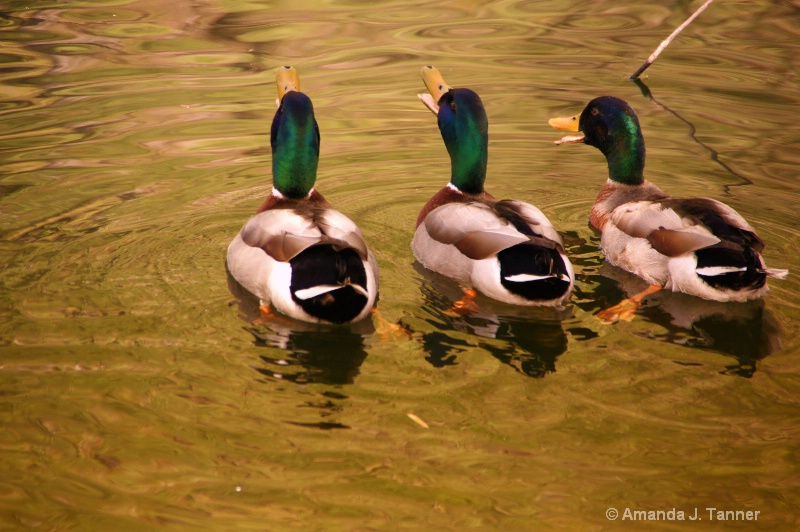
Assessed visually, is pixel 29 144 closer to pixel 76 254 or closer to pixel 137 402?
pixel 76 254

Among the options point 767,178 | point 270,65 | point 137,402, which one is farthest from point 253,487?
point 270,65

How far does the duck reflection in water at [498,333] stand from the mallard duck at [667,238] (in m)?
0.43

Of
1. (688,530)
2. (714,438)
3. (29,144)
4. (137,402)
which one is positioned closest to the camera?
(688,530)

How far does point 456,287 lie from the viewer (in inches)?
251

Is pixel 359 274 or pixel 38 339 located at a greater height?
pixel 359 274

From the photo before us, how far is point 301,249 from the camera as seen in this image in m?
5.46

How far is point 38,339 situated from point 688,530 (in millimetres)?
3546

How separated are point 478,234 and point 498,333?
77 centimetres

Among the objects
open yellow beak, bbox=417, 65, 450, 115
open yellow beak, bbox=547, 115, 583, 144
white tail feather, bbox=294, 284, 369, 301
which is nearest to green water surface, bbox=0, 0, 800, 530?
white tail feather, bbox=294, 284, 369, 301

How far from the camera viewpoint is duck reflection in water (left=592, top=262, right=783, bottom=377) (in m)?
5.37

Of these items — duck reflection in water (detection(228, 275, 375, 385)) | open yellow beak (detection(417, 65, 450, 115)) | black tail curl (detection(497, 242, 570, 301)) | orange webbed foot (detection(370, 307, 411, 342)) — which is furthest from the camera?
open yellow beak (detection(417, 65, 450, 115))
